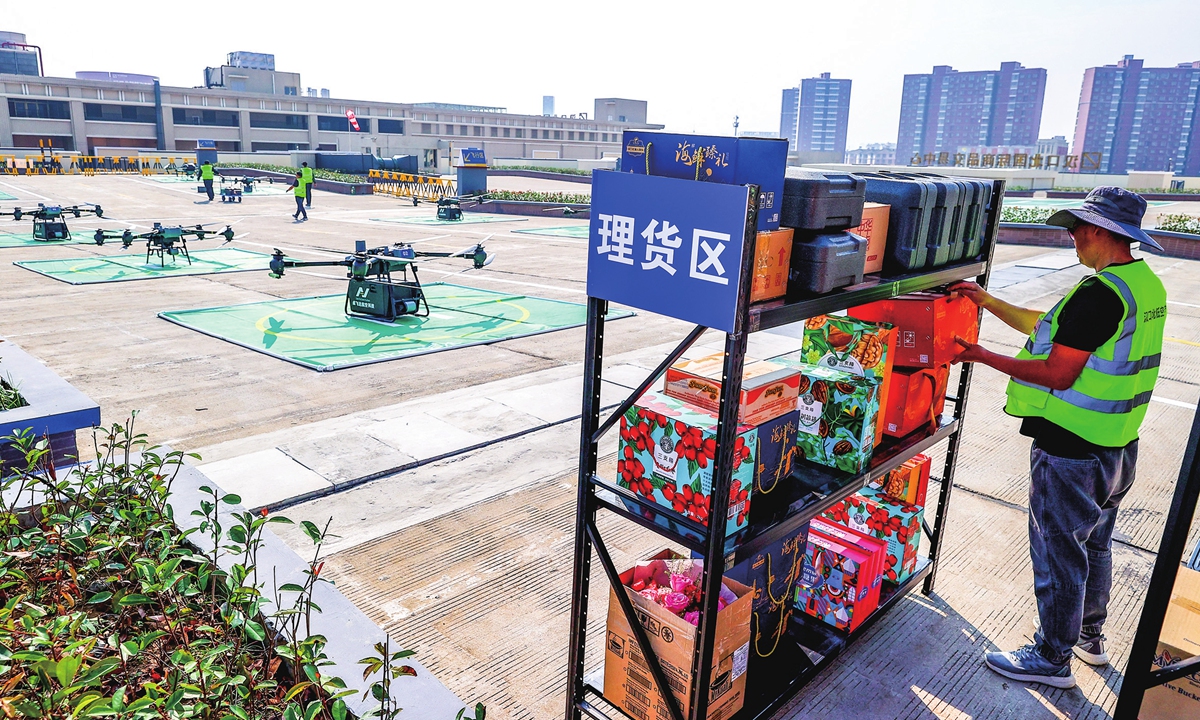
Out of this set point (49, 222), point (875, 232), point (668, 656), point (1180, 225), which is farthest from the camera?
point (1180, 225)

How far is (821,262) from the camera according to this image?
11.0 ft

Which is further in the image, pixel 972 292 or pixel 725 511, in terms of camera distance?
pixel 972 292

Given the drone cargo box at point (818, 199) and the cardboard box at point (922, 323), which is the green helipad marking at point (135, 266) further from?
the drone cargo box at point (818, 199)

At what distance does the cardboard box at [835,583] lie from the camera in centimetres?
463

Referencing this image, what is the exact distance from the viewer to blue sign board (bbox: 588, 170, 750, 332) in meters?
2.97

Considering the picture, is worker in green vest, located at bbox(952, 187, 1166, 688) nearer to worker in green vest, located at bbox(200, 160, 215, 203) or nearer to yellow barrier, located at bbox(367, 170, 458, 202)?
yellow barrier, located at bbox(367, 170, 458, 202)

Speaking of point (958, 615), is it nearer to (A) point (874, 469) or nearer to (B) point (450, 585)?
(A) point (874, 469)

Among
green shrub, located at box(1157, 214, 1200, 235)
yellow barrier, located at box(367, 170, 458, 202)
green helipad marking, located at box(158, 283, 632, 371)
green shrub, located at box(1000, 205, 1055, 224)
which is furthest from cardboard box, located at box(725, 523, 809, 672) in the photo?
yellow barrier, located at box(367, 170, 458, 202)

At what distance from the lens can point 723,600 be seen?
12.0 feet

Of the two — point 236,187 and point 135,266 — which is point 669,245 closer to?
point 135,266

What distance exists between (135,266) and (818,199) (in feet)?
65.5

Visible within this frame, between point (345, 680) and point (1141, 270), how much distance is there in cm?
427

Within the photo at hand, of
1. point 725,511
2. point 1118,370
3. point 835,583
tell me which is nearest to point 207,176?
point 835,583

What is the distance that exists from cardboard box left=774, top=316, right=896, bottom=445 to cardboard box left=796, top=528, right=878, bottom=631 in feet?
2.43
